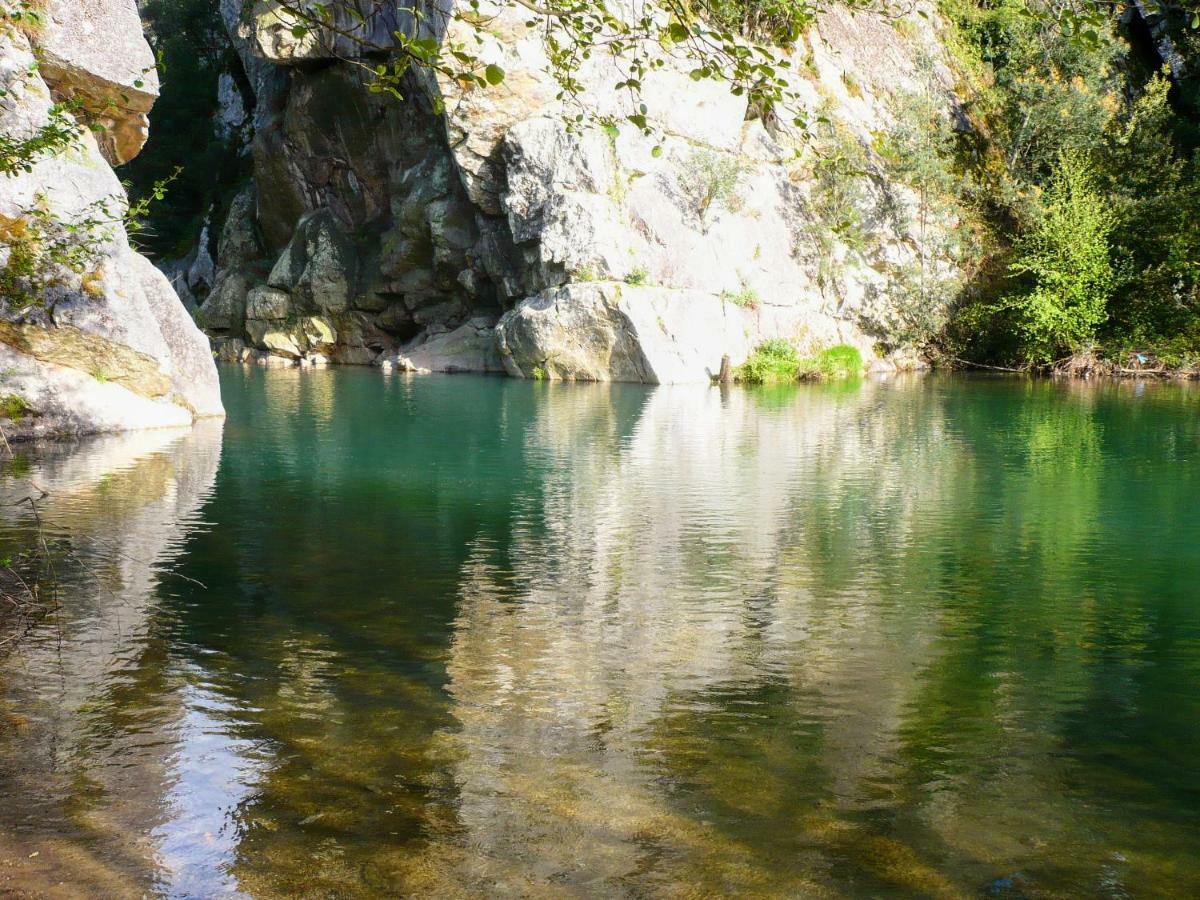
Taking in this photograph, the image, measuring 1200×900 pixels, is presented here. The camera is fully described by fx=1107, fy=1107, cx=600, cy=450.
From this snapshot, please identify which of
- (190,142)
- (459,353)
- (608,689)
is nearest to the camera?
(608,689)

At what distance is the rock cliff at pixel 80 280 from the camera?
18.9m

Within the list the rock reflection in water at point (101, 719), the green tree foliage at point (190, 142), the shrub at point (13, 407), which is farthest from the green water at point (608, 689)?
the green tree foliage at point (190, 142)

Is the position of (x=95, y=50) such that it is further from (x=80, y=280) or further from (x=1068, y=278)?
(x=1068, y=278)

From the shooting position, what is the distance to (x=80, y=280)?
19.9 m

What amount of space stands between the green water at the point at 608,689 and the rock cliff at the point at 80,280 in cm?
406

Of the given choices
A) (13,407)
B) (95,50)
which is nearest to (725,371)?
(95,50)

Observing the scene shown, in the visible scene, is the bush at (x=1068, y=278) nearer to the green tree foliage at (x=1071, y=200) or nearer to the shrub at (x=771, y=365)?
the green tree foliage at (x=1071, y=200)

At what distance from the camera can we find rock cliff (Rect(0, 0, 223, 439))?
18906 mm

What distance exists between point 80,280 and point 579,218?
21562 millimetres

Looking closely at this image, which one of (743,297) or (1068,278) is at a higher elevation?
(1068,278)

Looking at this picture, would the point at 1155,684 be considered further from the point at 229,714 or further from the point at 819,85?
the point at 819,85

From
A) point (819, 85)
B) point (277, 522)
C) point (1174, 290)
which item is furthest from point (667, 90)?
point (277, 522)

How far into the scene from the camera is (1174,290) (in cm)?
4197

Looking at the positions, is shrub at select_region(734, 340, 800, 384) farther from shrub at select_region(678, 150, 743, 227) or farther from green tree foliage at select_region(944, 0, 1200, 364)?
green tree foliage at select_region(944, 0, 1200, 364)
